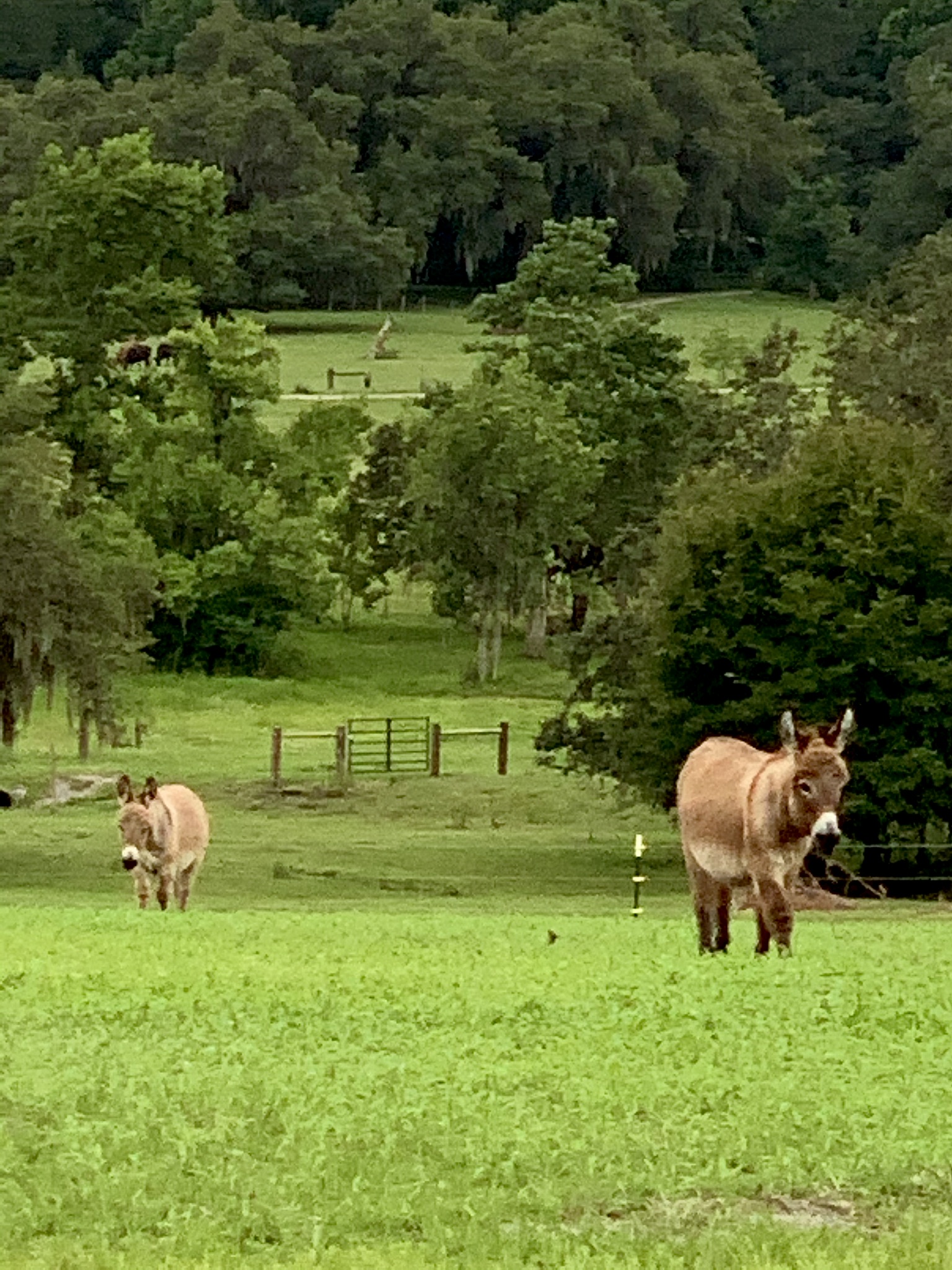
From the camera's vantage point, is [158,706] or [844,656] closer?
[844,656]

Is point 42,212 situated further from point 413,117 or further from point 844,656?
point 413,117

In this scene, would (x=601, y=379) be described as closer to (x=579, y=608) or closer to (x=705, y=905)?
(x=579, y=608)

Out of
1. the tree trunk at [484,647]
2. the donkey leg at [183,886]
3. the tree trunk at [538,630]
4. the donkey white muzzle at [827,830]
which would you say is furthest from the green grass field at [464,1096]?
the tree trunk at [538,630]

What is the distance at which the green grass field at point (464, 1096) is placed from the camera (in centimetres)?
905

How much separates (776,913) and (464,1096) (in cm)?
691

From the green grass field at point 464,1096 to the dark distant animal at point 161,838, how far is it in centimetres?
116

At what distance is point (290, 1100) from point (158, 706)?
5183cm

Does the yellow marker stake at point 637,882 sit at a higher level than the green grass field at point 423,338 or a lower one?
lower

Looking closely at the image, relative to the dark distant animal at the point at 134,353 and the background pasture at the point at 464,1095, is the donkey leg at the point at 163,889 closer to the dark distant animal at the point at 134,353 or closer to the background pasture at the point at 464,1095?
the background pasture at the point at 464,1095

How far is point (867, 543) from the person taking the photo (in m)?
36.7

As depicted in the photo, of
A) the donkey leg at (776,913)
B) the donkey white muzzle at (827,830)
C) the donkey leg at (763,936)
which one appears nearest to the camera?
the donkey white muzzle at (827,830)

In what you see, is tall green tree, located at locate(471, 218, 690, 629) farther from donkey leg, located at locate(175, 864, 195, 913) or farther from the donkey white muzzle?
the donkey white muzzle

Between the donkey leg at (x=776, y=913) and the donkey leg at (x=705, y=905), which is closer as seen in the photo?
the donkey leg at (x=776, y=913)


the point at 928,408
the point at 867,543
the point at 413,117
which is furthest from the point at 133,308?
the point at 413,117
